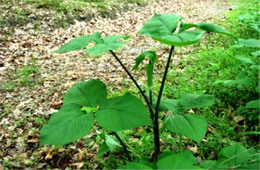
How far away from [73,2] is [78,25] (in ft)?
4.43

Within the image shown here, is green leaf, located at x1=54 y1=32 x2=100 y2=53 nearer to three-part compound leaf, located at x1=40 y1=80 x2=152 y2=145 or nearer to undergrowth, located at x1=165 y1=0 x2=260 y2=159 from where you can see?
three-part compound leaf, located at x1=40 y1=80 x2=152 y2=145

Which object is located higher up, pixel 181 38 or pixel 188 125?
pixel 181 38

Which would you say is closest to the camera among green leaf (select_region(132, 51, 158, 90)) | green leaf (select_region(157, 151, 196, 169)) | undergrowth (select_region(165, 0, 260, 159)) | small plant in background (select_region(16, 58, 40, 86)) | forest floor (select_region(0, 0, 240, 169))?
green leaf (select_region(157, 151, 196, 169))

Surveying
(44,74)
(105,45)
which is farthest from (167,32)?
(44,74)

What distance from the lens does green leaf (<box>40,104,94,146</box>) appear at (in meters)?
1.19

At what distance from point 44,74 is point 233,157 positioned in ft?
10.9

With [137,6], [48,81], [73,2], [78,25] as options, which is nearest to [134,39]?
[78,25]

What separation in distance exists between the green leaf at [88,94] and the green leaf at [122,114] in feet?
0.28

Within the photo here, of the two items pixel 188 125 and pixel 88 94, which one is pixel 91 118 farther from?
pixel 188 125

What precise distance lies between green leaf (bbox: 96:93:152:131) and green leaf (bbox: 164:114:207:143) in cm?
34

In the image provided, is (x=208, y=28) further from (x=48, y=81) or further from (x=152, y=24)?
(x=48, y=81)

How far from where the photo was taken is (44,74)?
401 cm

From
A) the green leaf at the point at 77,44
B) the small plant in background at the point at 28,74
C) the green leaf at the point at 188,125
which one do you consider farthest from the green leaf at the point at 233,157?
the small plant in background at the point at 28,74

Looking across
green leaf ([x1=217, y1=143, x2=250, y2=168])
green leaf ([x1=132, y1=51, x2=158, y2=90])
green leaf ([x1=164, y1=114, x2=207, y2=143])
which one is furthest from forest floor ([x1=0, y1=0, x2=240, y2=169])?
green leaf ([x1=217, y1=143, x2=250, y2=168])
